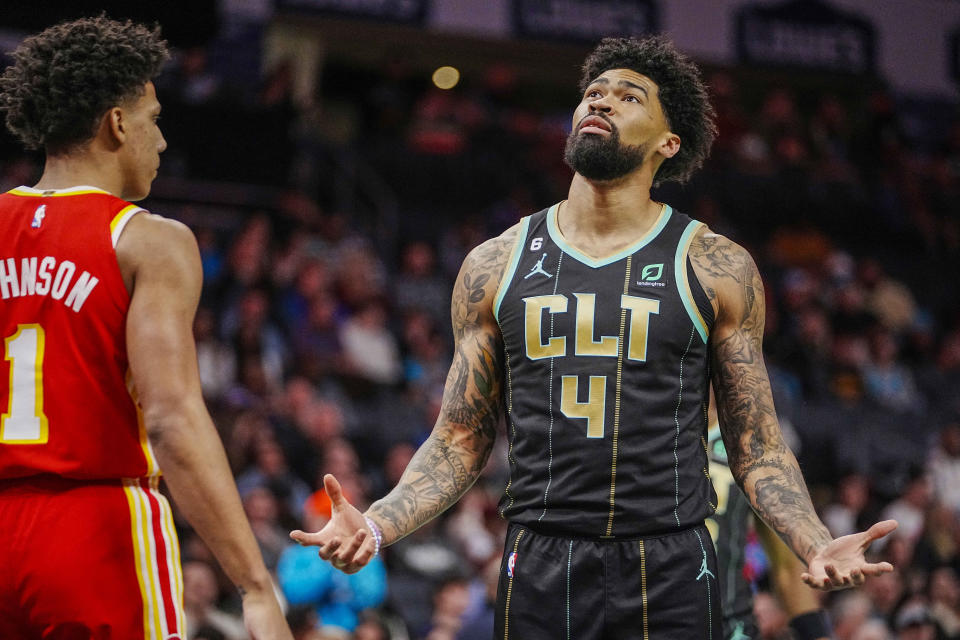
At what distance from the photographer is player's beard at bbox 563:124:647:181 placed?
4.03 m

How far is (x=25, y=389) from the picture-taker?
10.4 ft

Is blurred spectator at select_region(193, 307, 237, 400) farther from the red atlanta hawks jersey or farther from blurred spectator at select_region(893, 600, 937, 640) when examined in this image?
the red atlanta hawks jersey

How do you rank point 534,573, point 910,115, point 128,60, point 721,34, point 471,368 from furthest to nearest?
1. point 910,115
2. point 721,34
3. point 471,368
4. point 534,573
5. point 128,60

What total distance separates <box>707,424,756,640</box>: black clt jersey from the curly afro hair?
266 centimetres

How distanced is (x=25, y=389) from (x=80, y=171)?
633mm

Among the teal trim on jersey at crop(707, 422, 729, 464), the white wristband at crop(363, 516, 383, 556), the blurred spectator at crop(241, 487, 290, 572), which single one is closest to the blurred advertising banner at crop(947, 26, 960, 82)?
the blurred spectator at crop(241, 487, 290, 572)

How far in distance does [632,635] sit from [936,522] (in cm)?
960

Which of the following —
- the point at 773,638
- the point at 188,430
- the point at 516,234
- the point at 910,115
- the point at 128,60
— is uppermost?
the point at 910,115

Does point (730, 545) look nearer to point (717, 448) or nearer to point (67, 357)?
point (717, 448)

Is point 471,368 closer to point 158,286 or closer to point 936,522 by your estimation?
point 158,286

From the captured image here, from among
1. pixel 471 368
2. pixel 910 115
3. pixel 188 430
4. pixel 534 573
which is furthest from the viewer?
pixel 910 115

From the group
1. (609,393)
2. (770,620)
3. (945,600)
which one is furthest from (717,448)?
(945,600)

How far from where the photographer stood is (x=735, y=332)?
3.90 metres

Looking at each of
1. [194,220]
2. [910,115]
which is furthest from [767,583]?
[910,115]
